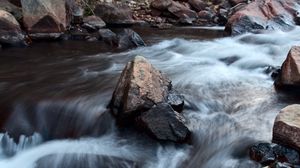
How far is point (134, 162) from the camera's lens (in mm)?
4332

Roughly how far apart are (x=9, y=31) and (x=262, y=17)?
608 centimetres

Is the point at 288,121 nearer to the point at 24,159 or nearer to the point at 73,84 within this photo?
the point at 24,159

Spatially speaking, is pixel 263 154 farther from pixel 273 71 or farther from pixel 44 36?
pixel 44 36

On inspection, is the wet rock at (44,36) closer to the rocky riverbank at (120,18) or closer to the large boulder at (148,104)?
the rocky riverbank at (120,18)

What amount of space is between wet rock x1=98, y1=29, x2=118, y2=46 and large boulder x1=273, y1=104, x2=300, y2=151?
5130 mm

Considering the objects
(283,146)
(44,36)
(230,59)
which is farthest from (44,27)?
(283,146)

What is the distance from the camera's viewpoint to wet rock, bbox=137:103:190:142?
4.44 m

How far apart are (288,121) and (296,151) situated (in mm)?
276

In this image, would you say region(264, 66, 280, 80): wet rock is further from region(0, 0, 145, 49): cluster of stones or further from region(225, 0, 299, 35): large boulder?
region(225, 0, 299, 35): large boulder

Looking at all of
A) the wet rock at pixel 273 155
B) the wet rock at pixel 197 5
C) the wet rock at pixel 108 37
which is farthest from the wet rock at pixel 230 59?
the wet rock at pixel 197 5

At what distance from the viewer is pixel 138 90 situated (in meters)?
4.62

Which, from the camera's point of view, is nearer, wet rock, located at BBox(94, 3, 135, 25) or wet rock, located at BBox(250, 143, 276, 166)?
wet rock, located at BBox(250, 143, 276, 166)

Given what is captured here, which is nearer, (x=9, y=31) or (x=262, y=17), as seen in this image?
(x=9, y=31)

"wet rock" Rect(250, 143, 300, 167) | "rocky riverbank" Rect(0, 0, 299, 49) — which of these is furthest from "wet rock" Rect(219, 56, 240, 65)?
"wet rock" Rect(250, 143, 300, 167)
